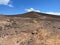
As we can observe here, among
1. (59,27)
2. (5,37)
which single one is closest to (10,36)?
(5,37)

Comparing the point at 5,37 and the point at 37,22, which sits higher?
the point at 37,22

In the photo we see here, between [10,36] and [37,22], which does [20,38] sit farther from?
[37,22]

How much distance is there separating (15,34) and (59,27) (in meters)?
3.63

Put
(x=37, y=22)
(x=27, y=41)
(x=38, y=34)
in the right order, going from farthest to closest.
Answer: (x=37, y=22) → (x=38, y=34) → (x=27, y=41)

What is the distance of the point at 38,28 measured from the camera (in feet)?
41.1

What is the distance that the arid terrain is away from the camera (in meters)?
11.1

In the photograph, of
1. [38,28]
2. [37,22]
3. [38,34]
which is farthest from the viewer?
[37,22]

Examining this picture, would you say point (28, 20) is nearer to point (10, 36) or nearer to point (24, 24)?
point (24, 24)

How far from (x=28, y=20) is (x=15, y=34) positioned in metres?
2.63

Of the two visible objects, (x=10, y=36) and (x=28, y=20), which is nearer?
(x=10, y=36)

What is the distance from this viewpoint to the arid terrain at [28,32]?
11.1m

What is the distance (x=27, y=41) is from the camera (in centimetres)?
1105

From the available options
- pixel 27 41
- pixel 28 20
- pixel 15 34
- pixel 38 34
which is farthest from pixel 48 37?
pixel 28 20

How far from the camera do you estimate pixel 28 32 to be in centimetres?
1218
